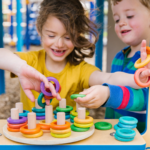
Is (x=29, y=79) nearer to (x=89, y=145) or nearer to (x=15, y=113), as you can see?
(x=15, y=113)

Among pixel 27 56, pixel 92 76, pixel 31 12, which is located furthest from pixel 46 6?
pixel 31 12

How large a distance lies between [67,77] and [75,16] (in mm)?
267

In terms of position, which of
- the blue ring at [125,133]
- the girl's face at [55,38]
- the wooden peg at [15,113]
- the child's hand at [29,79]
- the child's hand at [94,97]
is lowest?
the blue ring at [125,133]

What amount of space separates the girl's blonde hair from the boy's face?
0.16 meters

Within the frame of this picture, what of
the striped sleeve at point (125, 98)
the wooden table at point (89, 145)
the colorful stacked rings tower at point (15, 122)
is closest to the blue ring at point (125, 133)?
the wooden table at point (89, 145)

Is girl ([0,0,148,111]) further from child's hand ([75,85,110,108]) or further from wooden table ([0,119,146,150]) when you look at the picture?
wooden table ([0,119,146,150])

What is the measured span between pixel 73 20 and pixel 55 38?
107 mm

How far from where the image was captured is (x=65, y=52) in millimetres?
875

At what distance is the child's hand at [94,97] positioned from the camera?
544 millimetres

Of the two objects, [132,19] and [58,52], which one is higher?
[132,19]

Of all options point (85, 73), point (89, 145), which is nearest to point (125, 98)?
point (89, 145)

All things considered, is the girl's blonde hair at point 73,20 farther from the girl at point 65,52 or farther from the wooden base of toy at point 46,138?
the wooden base of toy at point 46,138

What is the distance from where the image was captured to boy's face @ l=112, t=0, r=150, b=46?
0.79m

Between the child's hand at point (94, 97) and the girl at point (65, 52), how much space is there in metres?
0.12
